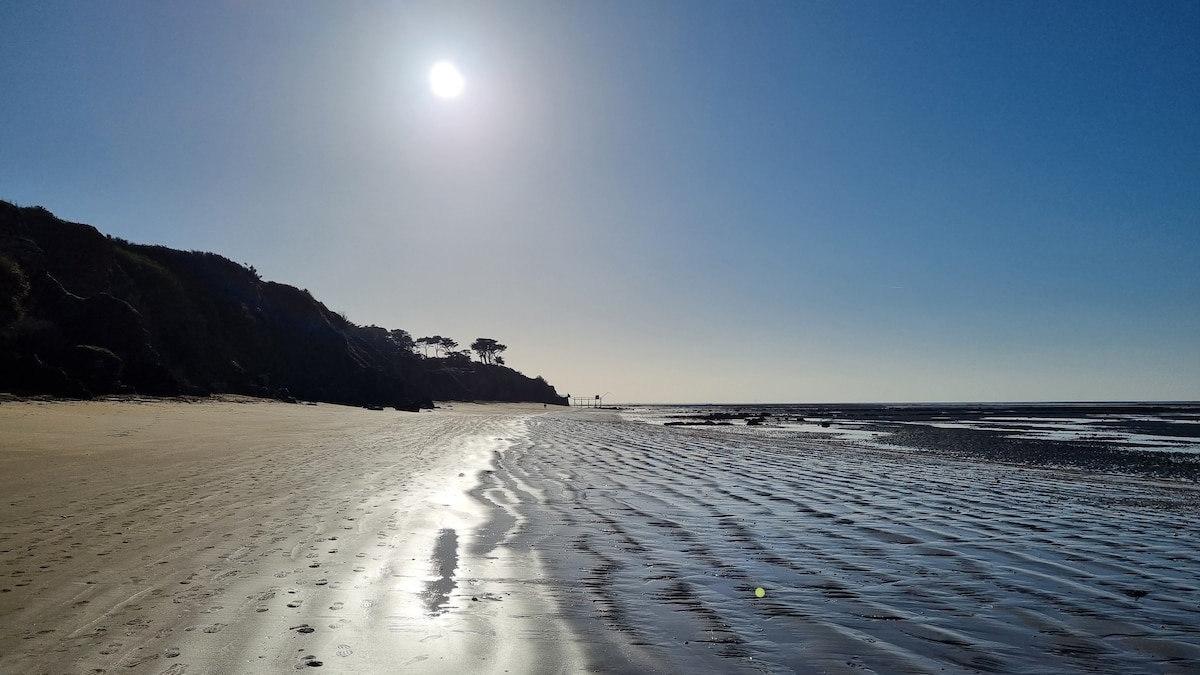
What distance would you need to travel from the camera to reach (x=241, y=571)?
20.6 feet

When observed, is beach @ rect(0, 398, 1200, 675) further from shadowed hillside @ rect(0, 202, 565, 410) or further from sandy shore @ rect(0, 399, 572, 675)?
shadowed hillside @ rect(0, 202, 565, 410)

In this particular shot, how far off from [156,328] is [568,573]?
48.0 meters

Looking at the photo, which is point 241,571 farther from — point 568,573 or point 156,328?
point 156,328

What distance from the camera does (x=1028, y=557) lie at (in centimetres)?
777

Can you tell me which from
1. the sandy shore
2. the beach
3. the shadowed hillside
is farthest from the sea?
the shadowed hillside

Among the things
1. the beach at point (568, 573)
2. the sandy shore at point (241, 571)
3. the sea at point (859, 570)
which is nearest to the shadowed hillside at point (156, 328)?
the sandy shore at point (241, 571)

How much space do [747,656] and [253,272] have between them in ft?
211

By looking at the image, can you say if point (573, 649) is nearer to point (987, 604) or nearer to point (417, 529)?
point (987, 604)

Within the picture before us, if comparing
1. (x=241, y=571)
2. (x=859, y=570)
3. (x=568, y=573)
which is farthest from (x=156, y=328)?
(x=859, y=570)

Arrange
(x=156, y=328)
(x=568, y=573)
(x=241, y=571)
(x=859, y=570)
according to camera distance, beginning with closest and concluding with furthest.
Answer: (x=241, y=571)
(x=568, y=573)
(x=859, y=570)
(x=156, y=328)

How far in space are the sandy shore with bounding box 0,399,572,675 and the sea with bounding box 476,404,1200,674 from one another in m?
0.88

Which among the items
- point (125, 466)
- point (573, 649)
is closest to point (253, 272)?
point (125, 466)

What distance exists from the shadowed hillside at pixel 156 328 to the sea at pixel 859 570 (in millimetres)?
26580

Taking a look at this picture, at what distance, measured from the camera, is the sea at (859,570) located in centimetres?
466
